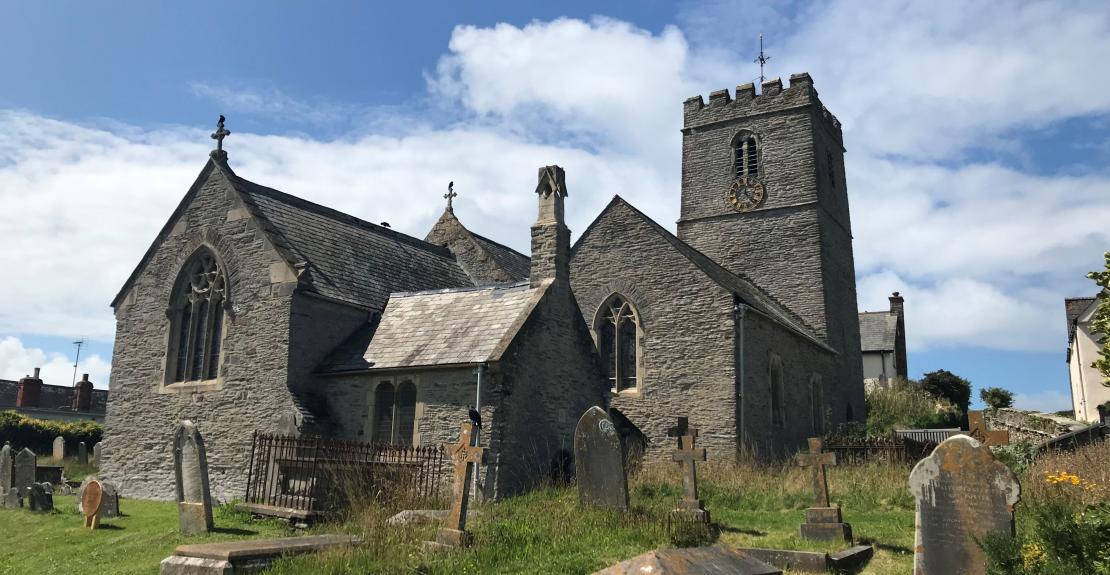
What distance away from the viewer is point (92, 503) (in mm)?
14719

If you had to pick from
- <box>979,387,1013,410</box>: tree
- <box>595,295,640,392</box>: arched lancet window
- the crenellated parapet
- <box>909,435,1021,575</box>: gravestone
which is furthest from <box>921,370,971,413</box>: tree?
<box>909,435,1021,575</box>: gravestone

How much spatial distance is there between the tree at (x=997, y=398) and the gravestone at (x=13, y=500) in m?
43.0

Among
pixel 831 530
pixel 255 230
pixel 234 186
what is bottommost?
pixel 831 530

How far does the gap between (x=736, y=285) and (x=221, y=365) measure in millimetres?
15478

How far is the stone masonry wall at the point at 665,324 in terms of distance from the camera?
73.3ft

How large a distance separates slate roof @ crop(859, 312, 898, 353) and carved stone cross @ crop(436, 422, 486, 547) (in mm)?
38278

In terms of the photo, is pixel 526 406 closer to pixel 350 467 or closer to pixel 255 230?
pixel 350 467

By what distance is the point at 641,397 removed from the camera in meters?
23.7

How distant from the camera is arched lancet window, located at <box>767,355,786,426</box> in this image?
81.1ft

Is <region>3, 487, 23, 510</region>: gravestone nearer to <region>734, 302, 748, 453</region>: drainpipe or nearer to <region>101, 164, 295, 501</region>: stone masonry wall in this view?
<region>101, 164, 295, 501</region>: stone masonry wall

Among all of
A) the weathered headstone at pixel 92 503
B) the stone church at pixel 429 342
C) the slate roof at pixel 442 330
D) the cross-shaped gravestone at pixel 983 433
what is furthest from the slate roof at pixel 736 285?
the weathered headstone at pixel 92 503

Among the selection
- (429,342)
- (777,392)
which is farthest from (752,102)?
(429,342)

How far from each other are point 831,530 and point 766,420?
482 inches

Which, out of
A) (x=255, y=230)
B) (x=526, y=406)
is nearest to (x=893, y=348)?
(x=526, y=406)
